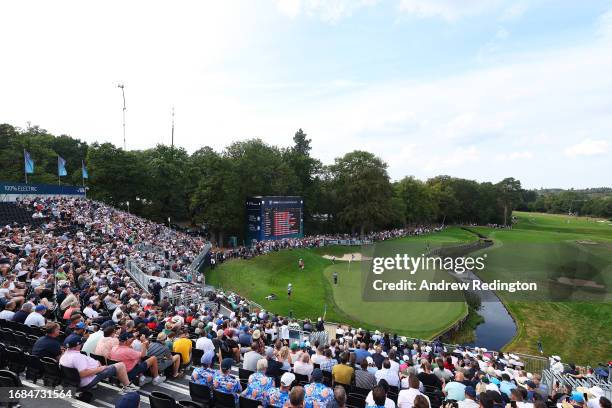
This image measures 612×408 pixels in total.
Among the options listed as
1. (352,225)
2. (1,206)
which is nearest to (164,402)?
(1,206)

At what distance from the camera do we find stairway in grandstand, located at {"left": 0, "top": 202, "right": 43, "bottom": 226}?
1078 inches

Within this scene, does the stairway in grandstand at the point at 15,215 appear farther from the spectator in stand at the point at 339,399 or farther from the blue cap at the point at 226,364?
the spectator in stand at the point at 339,399

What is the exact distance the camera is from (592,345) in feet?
80.6

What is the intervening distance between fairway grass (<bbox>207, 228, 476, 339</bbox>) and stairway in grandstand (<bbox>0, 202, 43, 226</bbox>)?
1404 cm

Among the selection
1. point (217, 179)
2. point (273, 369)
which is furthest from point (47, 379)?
point (217, 179)

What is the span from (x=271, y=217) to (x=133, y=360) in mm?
38598

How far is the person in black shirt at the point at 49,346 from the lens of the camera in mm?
7211

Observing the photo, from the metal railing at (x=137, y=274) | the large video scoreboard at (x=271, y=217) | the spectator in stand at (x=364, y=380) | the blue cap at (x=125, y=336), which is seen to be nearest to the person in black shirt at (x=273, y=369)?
the spectator in stand at (x=364, y=380)

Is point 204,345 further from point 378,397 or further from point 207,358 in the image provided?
point 378,397

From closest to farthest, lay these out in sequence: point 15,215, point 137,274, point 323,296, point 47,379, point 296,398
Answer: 1. point 296,398
2. point 47,379
3. point 137,274
4. point 15,215
5. point 323,296

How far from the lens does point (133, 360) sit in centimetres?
753

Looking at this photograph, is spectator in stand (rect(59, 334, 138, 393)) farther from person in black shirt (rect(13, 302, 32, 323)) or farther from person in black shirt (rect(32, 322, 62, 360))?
person in black shirt (rect(13, 302, 32, 323))

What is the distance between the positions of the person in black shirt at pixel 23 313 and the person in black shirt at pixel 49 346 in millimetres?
2722

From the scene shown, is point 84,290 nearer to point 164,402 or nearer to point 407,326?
point 164,402
